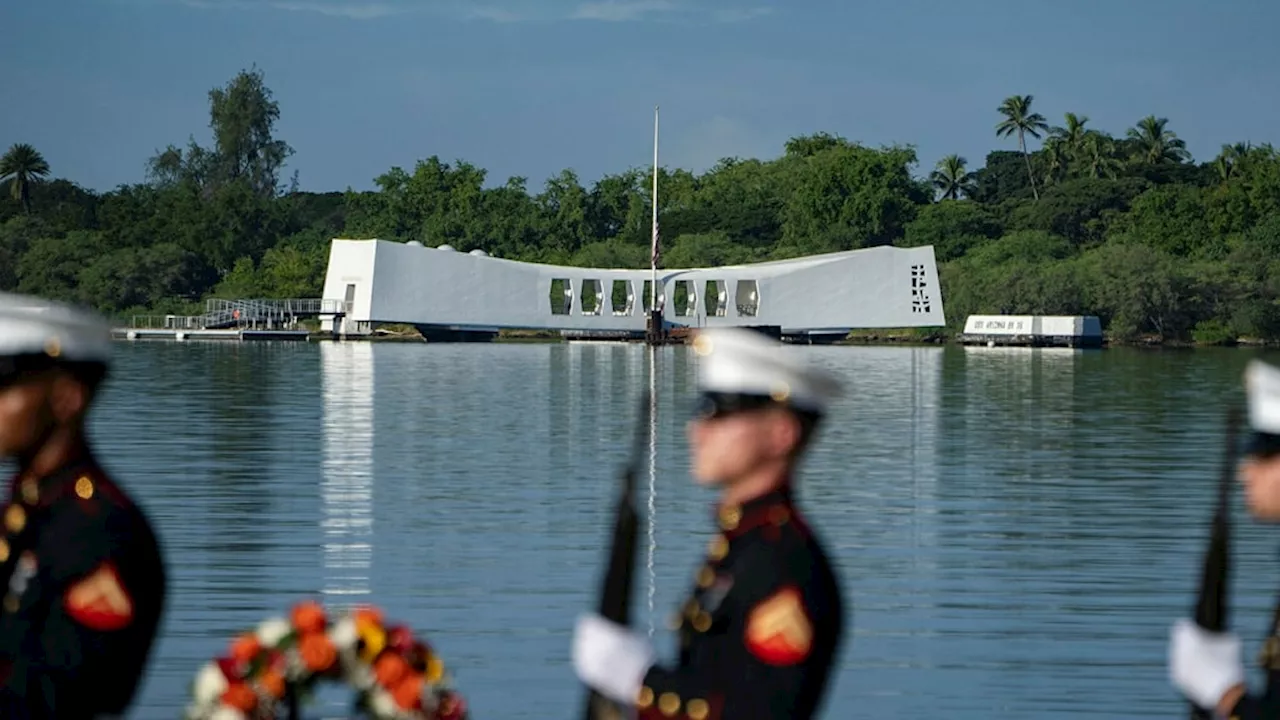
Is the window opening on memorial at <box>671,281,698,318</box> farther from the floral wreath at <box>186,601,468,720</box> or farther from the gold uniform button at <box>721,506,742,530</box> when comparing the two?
Result: the gold uniform button at <box>721,506,742,530</box>

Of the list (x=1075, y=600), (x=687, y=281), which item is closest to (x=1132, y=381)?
(x=1075, y=600)

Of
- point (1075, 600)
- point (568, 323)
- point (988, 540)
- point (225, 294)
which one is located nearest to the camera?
point (1075, 600)

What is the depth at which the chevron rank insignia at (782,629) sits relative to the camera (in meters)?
3.88

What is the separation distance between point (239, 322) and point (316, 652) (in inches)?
3275

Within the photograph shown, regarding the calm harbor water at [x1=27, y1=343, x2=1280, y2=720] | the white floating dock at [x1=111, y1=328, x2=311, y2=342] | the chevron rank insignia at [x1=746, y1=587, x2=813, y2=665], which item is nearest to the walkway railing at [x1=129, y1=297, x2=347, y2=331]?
the white floating dock at [x1=111, y1=328, x2=311, y2=342]

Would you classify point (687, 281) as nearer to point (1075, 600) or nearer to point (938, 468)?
point (938, 468)

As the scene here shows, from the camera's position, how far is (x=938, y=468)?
22.1 m

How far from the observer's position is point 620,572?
13.3 feet

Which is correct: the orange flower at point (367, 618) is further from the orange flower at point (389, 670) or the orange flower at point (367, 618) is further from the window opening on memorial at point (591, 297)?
the window opening on memorial at point (591, 297)

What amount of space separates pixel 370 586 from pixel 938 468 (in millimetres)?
10023

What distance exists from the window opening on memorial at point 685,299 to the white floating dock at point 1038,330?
1100 cm

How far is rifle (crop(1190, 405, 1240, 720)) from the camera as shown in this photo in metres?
4.36

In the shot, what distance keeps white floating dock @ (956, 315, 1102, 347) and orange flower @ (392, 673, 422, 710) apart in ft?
264

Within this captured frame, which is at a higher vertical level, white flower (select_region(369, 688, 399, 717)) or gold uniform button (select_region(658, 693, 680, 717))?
gold uniform button (select_region(658, 693, 680, 717))
